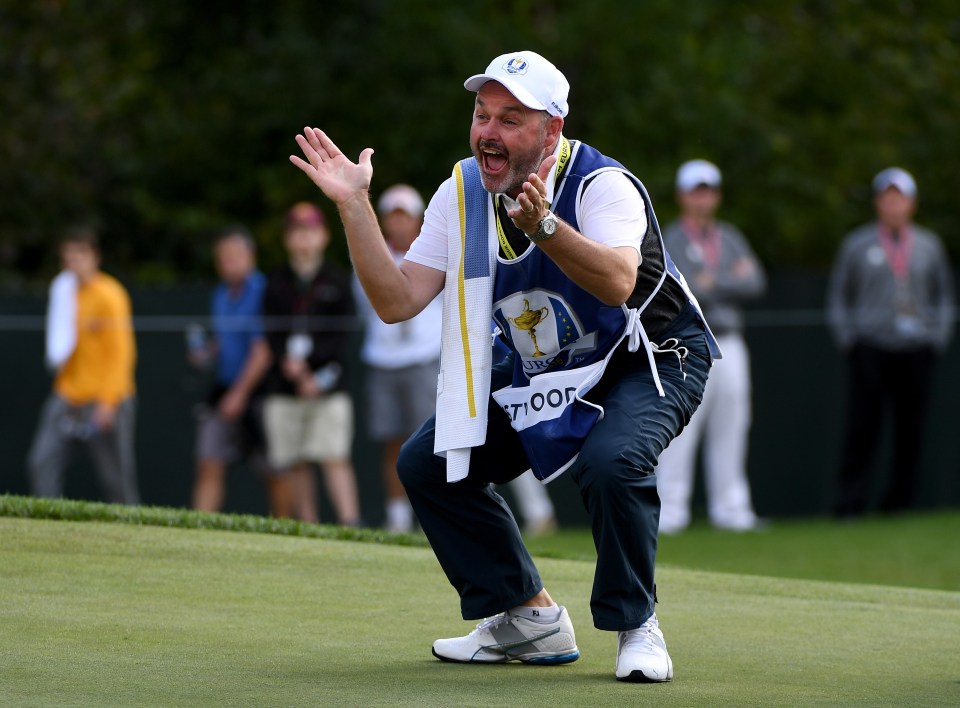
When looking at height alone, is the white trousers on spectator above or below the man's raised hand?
below

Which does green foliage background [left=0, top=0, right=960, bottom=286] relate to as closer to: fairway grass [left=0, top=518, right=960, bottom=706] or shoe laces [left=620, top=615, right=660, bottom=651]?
fairway grass [left=0, top=518, right=960, bottom=706]

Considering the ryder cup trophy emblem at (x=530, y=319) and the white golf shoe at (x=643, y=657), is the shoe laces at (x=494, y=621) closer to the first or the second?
the white golf shoe at (x=643, y=657)

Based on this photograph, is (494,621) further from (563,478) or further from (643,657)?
(563,478)

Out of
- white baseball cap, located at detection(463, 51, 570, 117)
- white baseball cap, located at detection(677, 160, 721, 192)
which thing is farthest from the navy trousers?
white baseball cap, located at detection(677, 160, 721, 192)

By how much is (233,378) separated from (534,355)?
6761mm

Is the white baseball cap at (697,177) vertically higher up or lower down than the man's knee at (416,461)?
higher up

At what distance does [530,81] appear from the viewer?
5320mm

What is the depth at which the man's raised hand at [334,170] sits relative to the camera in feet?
17.3

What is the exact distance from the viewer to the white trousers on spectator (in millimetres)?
12352

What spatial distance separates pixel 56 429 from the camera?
38.3 feet

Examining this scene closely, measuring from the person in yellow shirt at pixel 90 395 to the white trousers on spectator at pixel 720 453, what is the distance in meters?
3.68

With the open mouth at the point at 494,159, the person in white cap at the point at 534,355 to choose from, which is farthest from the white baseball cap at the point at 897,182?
the open mouth at the point at 494,159

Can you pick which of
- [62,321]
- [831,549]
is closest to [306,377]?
[62,321]

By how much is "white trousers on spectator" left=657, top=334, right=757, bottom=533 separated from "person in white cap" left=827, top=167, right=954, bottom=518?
119 centimetres
